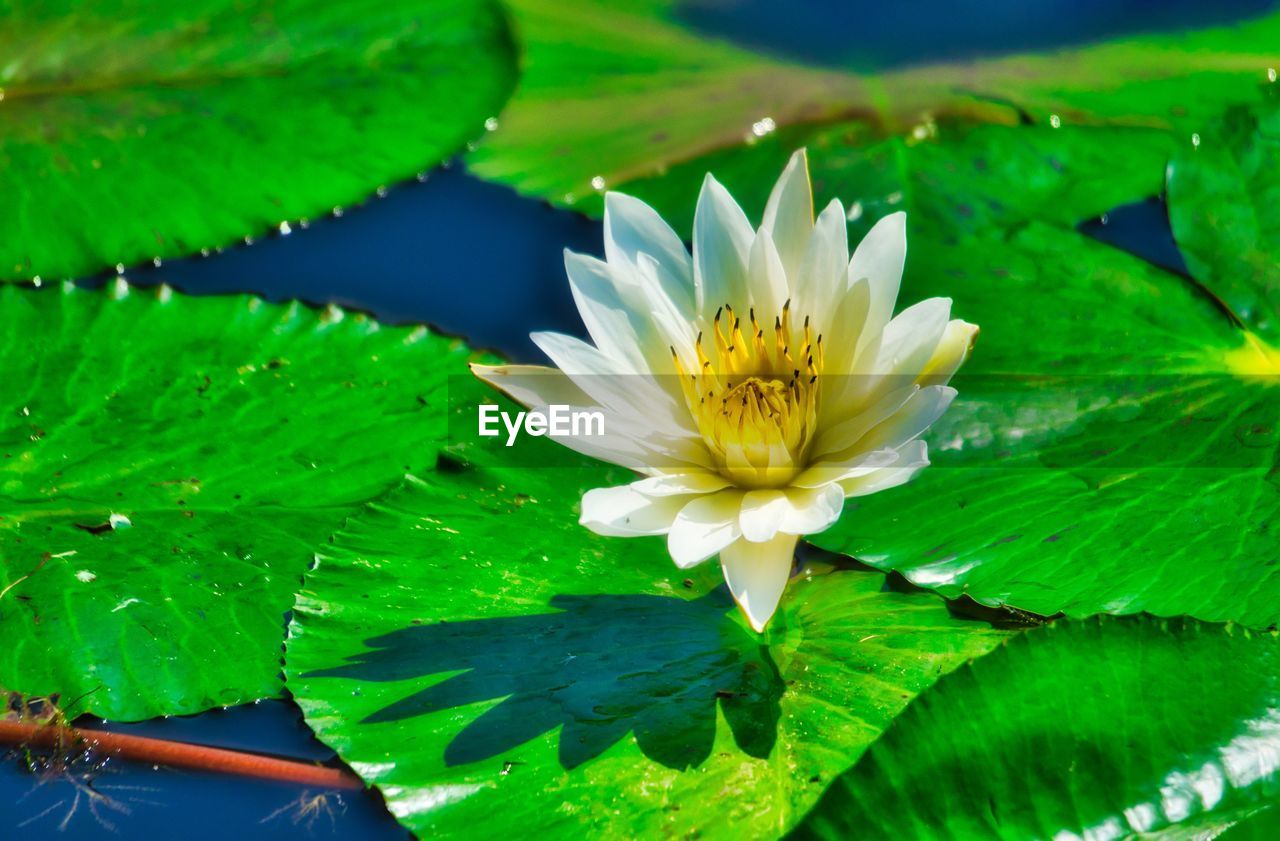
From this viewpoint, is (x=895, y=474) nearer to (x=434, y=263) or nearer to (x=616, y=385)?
(x=616, y=385)

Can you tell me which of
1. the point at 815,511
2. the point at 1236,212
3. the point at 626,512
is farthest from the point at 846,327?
the point at 1236,212

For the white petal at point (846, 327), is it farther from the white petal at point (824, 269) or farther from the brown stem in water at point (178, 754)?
the brown stem in water at point (178, 754)

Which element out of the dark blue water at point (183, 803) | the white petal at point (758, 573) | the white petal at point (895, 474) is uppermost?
the white petal at point (895, 474)

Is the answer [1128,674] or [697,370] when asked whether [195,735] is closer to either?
[697,370]

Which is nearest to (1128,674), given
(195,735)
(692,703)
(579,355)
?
(692,703)

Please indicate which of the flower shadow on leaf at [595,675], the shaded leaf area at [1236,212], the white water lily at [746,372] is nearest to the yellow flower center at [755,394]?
the white water lily at [746,372]
